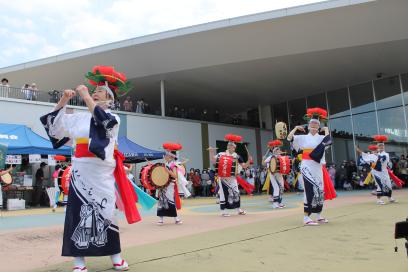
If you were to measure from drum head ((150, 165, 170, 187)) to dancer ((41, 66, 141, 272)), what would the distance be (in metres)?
4.27

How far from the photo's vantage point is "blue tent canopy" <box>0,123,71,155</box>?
1377cm

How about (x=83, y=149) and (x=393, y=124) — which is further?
(x=393, y=124)

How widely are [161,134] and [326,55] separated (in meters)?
9.31

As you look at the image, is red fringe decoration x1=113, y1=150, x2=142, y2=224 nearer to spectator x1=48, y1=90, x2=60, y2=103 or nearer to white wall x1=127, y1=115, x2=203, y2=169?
spectator x1=48, y1=90, x2=60, y2=103

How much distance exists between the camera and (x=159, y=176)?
8.34 metres

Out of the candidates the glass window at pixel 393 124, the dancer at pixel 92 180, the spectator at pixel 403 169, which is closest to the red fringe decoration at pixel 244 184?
the dancer at pixel 92 180

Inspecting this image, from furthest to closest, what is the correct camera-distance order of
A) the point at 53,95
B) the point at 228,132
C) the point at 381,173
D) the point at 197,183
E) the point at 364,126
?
the point at 228,132, the point at 364,126, the point at 197,183, the point at 53,95, the point at 381,173

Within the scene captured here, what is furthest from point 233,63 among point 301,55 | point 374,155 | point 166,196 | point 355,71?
point 166,196

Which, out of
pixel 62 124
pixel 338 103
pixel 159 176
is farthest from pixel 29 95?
pixel 338 103

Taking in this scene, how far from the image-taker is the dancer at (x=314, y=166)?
6.99 m

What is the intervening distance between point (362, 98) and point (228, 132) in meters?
8.38

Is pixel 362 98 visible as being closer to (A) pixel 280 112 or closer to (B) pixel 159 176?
(A) pixel 280 112

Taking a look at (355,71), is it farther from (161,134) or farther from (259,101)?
(161,134)

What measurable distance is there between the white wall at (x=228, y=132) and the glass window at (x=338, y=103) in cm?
540
